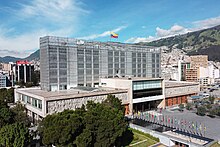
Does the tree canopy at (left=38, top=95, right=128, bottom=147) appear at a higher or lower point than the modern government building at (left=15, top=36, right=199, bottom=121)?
lower

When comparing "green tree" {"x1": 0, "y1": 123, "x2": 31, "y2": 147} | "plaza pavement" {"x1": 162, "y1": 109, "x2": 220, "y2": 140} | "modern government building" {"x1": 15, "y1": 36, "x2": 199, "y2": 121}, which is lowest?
"plaza pavement" {"x1": 162, "y1": 109, "x2": 220, "y2": 140}

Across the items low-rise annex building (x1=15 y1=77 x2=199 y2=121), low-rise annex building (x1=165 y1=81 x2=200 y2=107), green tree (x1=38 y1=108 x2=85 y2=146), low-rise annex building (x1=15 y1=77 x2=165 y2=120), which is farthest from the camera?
low-rise annex building (x1=165 y1=81 x2=200 y2=107)

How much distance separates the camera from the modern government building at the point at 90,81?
129 ft

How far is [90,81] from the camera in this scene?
52281mm

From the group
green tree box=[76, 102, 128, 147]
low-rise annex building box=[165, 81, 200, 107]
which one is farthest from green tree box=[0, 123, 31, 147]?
low-rise annex building box=[165, 81, 200, 107]

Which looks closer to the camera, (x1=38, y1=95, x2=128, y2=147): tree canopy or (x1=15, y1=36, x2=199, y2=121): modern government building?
(x1=38, y1=95, x2=128, y2=147): tree canopy

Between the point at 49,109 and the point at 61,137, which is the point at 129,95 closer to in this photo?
the point at 49,109

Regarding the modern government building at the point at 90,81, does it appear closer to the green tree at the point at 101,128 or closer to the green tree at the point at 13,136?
the green tree at the point at 13,136

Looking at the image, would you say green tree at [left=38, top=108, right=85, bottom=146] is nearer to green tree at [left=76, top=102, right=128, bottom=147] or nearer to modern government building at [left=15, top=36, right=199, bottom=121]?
green tree at [left=76, top=102, right=128, bottom=147]

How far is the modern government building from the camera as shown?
39.4 metres

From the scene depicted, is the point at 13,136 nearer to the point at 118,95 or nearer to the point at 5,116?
the point at 5,116

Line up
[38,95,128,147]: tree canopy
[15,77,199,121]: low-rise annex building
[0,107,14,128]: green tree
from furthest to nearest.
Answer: [15,77,199,121]: low-rise annex building < [0,107,14,128]: green tree < [38,95,128,147]: tree canopy

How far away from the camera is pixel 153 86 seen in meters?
48.2

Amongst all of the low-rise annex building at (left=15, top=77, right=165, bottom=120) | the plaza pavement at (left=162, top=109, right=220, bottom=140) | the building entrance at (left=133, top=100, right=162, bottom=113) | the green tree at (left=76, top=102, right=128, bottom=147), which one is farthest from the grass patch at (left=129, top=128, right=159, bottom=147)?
the building entrance at (left=133, top=100, right=162, bottom=113)
